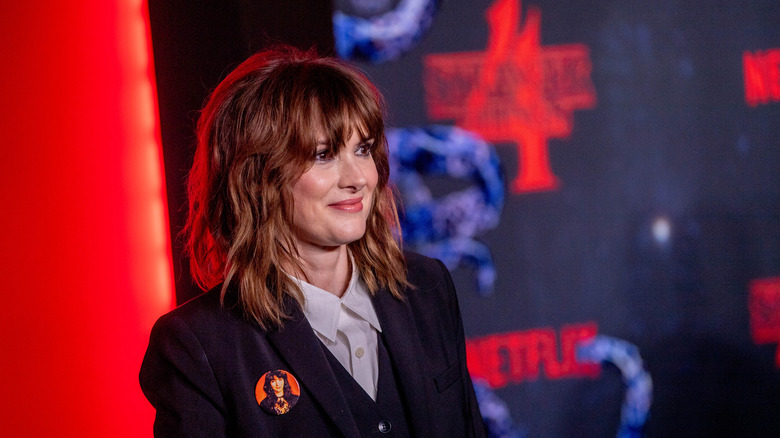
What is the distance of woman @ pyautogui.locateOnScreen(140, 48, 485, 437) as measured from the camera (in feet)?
4.04

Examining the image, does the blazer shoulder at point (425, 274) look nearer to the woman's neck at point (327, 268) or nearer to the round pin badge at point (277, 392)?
the woman's neck at point (327, 268)

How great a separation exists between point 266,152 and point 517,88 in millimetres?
1387

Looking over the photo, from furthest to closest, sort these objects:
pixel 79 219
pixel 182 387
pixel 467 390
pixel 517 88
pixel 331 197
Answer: pixel 517 88 → pixel 79 219 → pixel 467 390 → pixel 331 197 → pixel 182 387

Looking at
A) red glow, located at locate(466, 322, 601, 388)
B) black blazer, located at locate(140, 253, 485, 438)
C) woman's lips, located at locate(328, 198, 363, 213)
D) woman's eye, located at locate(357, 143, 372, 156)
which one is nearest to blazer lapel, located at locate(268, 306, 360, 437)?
black blazer, located at locate(140, 253, 485, 438)

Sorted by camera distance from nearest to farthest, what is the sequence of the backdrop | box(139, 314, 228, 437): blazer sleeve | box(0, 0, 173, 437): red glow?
box(139, 314, 228, 437): blazer sleeve < box(0, 0, 173, 437): red glow < the backdrop

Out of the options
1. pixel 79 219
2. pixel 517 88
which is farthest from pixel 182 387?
pixel 517 88

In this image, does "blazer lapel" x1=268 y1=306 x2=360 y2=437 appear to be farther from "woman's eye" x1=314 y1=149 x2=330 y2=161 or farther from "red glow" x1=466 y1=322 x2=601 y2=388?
"red glow" x1=466 y1=322 x2=601 y2=388

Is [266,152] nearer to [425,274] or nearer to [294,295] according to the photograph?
[294,295]

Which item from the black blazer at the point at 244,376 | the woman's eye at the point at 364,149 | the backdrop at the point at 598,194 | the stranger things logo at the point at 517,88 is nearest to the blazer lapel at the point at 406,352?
the black blazer at the point at 244,376

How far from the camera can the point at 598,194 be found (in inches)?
98.3

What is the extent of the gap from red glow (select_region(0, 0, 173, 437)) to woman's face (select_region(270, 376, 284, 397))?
824 millimetres

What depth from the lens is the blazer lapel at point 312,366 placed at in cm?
123

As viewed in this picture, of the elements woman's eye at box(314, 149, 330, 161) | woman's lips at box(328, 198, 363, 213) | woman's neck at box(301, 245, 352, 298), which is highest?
woman's eye at box(314, 149, 330, 161)

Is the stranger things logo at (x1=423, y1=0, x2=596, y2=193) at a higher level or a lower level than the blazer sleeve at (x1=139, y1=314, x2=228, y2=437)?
higher
